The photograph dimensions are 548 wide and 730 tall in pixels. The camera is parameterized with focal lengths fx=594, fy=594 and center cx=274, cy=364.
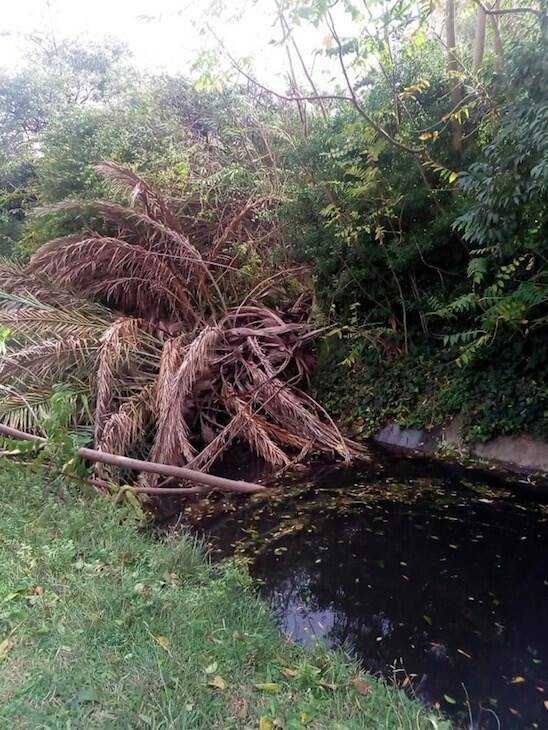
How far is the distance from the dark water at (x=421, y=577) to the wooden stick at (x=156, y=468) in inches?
9.0

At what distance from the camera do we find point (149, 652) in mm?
2832

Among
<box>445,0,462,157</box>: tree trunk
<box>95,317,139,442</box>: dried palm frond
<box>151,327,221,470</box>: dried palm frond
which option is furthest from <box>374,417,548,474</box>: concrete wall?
<box>95,317,139,442</box>: dried palm frond

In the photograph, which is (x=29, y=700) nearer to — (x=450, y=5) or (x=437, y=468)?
(x=437, y=468)

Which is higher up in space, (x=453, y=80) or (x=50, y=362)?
(x=453, y=80)

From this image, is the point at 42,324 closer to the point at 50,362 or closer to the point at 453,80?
the point at 50,362

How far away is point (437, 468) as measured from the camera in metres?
6.57

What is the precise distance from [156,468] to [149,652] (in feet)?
9.36

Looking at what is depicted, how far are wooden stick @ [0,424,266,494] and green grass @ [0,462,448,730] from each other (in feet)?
4.25

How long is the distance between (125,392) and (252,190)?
3.96 m

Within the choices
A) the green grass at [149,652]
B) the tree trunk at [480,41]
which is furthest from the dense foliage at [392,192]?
the green grass at [149,652]

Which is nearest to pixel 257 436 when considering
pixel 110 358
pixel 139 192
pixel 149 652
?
pixel 110 358

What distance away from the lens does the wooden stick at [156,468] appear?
18.2 ft

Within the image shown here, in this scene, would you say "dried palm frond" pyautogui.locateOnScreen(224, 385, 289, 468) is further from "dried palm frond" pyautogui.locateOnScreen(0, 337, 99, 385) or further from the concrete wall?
"dried palm frond" pyautogui.locateOnScreen(0, 337, 99, 385)

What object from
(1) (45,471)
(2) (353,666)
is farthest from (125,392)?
(2) (353,666)
